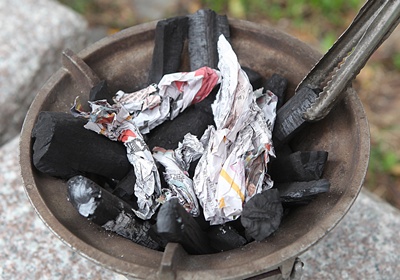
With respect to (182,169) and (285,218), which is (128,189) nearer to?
(182,169)

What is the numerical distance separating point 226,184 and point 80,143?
41 cm

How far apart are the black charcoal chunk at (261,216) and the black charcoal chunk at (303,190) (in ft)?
0.35

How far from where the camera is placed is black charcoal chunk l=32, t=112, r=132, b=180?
1.39 metres

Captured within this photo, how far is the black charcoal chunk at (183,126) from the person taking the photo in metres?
1.58

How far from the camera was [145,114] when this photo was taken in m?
1.60

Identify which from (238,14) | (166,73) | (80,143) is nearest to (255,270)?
(80,143)

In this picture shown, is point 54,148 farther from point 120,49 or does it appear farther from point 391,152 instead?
point 391,152

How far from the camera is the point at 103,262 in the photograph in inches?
48.1

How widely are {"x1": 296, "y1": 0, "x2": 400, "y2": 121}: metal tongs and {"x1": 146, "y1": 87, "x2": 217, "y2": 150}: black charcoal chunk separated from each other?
0.28 meters

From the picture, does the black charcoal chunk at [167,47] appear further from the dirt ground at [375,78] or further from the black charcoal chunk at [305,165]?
the dirt ground at [375,78]

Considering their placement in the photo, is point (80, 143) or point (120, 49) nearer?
point (80, 143)

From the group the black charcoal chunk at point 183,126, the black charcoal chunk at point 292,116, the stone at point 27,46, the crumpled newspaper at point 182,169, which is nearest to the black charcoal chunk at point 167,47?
the black charcoal chunk at point 183,126

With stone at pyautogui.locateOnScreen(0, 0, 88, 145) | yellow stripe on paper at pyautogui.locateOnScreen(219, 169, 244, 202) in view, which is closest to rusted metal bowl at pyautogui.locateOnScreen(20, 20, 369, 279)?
yellow stripe on paper at pyautogui.locateOnScreen(219, 169, 244, 202)

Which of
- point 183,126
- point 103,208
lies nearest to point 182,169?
point 183,126
